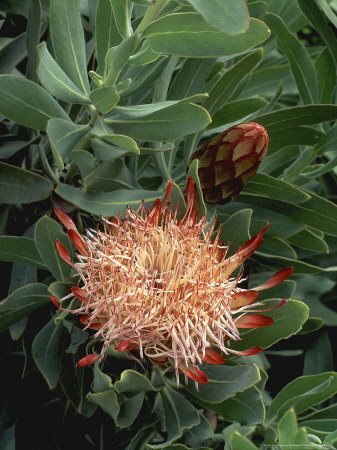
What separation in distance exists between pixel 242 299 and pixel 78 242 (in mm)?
267

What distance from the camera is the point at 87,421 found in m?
1.14

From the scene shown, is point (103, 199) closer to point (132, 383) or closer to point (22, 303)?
point (22, 303)

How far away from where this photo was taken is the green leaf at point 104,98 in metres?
0.89

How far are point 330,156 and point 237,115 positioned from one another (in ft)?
1.30

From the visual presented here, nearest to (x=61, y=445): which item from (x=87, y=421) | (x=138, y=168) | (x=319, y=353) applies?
(x=87, y=421)

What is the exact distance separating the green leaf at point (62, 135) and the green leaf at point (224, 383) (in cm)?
40

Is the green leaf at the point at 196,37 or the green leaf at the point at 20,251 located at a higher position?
the green leaf at the point at 196,37

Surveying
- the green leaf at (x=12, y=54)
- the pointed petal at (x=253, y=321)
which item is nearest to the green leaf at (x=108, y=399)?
the pointed petal at (x=253, y=321)

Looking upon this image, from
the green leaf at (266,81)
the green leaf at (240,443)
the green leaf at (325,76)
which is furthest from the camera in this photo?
the green leaf at (266,81)

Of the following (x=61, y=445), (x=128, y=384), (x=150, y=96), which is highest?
(x=150, y=96)

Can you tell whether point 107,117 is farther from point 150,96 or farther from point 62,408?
point 62,408

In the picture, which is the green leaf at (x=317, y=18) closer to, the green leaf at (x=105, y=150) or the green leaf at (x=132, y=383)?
the green leaf at (x=105, y=150)

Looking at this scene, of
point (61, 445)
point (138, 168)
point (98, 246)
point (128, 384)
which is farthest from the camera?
point (138, 168)

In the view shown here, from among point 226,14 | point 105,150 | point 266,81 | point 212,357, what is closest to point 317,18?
point 266,81
